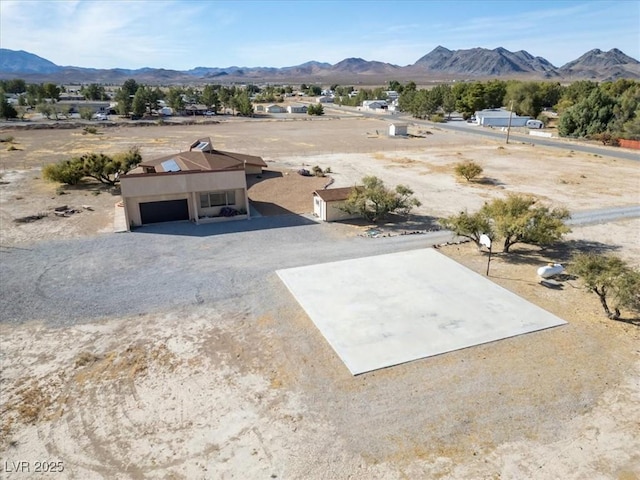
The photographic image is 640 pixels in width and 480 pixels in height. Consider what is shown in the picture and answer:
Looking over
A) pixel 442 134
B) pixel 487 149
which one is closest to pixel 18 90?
pixel 442 134

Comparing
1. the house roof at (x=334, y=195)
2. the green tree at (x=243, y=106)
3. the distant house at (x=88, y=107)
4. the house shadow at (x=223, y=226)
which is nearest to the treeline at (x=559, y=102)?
the green tree at (x=243, y=106)

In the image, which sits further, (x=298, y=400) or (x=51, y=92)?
(x=51, y=92)

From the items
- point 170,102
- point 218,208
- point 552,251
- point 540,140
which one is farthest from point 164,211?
point 170,102

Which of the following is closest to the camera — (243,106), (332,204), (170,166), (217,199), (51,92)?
(332,204)

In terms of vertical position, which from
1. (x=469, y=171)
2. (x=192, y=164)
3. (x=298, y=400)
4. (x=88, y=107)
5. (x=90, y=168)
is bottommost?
(x=298, y=400)

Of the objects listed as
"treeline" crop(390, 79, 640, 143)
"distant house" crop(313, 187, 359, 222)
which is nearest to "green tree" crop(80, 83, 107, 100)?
"treeline" crop(390, 79, 640, 143)

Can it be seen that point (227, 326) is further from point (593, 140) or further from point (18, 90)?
point (18, 90)

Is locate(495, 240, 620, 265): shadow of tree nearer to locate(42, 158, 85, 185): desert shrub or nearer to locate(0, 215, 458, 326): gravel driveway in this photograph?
locate(0, 215, 458, 326): gravel driveway

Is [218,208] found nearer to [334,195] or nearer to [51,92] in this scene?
[334,195]
